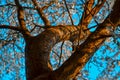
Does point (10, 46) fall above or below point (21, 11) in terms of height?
below

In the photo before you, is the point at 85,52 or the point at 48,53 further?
the point at 48,53

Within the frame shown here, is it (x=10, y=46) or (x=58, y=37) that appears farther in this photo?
(x=10, y=46)

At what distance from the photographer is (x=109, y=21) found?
5.13 metres

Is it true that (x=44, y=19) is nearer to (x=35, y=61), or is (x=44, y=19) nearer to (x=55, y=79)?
(x=35, y=61)

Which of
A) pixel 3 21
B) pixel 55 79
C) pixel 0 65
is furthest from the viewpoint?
pixel 0 65

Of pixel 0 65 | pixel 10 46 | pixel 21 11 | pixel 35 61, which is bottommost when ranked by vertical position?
pixel 0 65

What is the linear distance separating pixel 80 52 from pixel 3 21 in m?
3.19

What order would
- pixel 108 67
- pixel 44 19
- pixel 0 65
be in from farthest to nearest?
pixel 0 65 → pixel 108 67 → pixel 44 19

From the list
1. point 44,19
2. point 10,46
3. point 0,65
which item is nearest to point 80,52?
point 44,19

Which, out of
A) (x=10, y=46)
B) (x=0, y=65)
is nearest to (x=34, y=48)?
(x=10, y=46)

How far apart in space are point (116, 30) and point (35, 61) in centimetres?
146

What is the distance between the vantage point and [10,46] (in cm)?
769

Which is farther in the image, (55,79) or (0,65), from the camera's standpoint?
(0,65)

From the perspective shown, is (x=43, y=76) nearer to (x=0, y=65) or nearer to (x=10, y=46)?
(x=10, y=46)
